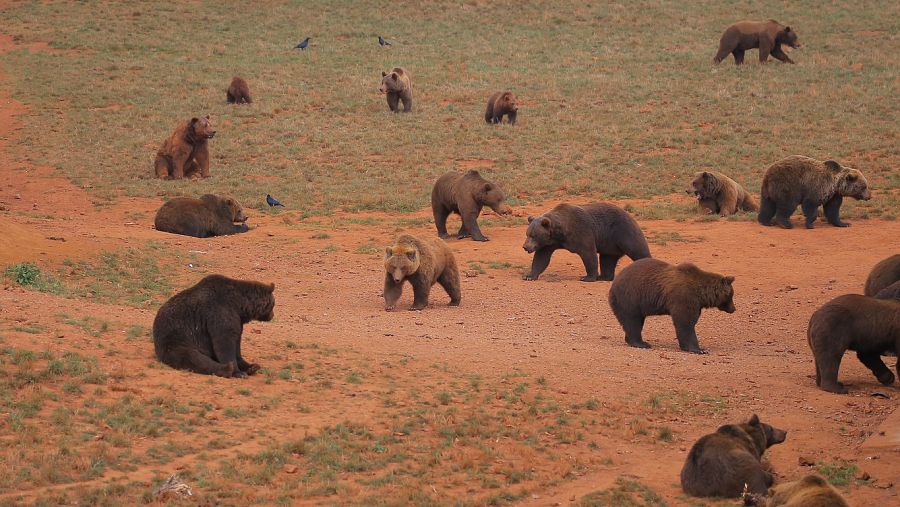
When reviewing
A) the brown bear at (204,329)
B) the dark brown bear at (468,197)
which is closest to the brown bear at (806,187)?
the dark brown bear at (468,197)

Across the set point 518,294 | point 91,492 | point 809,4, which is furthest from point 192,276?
point 809,4

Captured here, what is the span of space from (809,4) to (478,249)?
102 feet

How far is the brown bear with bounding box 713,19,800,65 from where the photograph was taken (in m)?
36.9

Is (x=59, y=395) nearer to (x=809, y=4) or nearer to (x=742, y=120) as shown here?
(x=742, y=120)

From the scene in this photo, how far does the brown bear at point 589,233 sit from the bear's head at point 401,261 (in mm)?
2832

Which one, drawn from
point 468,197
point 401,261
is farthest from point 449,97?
point 401,261

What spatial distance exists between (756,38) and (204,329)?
2974 centimetres

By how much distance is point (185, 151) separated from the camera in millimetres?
26594

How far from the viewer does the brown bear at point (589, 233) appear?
1744cm

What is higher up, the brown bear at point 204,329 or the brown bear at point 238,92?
the brown bear at point 238,92

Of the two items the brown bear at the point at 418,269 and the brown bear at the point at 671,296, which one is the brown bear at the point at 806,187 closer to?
the brown bear at the point at 418,269

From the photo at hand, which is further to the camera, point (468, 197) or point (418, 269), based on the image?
point (468, 197)

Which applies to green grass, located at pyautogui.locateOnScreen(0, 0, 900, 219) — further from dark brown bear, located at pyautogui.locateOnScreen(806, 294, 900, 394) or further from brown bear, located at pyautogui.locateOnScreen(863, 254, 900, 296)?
dark brown bear, located at pyautogui.locateOnScreen(806, 294, 900, 394)

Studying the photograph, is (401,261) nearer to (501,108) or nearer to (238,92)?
(501,108)
